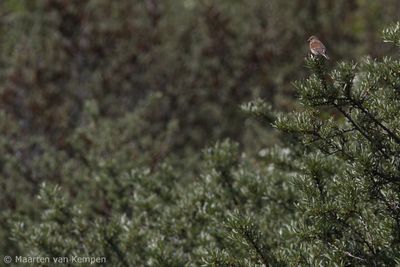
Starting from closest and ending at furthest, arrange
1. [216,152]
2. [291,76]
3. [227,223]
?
[227,223], [216,152], [291,76]

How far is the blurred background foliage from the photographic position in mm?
15695

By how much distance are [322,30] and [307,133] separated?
15.0 meters

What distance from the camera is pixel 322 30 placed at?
18969 mm

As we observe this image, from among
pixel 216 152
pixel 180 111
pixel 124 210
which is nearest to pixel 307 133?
pixel 216 152

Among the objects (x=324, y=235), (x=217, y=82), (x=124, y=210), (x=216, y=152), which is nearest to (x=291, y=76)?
(x=217, y=82)

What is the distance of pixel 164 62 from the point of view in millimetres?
Result: 18703

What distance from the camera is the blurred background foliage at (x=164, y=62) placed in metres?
15.7

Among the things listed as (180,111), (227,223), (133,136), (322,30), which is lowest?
(227,223)

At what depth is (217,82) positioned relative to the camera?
18.7m

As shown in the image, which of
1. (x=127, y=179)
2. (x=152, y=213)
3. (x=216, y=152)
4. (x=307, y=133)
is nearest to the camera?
(x=307, y=133)

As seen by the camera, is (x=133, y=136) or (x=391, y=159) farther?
(x=133, y=136)

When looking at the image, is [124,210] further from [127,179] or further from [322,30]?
[322,30]

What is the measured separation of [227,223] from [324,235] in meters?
0.83

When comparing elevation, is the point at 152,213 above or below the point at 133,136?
below
